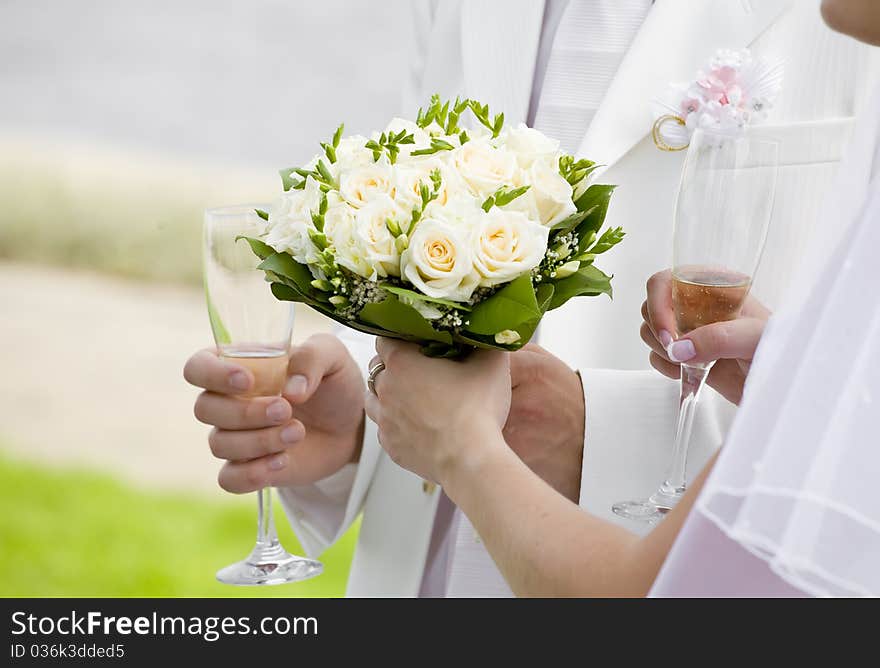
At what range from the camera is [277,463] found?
6.36ft

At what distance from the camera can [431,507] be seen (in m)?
2.21

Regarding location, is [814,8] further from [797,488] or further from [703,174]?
[797,488]

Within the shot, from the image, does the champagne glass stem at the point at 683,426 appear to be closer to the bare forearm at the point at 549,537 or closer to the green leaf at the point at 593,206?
the green leaf at the point at 593,206

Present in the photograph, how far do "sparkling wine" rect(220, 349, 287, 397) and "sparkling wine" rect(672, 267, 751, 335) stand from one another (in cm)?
67

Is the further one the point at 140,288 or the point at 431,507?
the point at 140,288

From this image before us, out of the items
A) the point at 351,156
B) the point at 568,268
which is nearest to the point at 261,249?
the point at 351,156

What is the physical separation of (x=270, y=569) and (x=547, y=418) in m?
0.55

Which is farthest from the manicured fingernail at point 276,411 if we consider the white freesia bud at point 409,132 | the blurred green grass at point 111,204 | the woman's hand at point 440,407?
the blurred green grass at point 111,204

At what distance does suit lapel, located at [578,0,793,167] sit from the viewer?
204 cm

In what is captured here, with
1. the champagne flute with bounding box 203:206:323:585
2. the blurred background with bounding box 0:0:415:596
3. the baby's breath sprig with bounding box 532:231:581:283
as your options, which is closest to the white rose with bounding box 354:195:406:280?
the baby's breath sprig with bounding box 532:231:581:283

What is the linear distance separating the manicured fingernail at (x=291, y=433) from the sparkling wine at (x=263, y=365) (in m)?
0.09

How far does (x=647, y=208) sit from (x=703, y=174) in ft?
1.91

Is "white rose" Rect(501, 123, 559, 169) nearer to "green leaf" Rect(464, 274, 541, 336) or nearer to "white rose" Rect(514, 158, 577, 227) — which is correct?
"white rose" Rect(514, 158, 577, 227)
